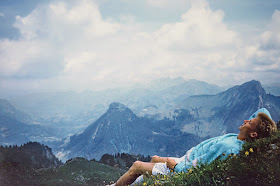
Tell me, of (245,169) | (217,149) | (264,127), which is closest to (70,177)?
(217,149)

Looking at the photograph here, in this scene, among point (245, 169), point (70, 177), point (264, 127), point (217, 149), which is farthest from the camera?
point (70, 177)

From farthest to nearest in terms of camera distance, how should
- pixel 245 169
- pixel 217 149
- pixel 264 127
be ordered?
pixel 217 149 → pixel 264 127 → pixel 245 169

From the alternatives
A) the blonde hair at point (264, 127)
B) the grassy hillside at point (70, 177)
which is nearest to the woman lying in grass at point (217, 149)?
the blonde hair at point (264, 127)

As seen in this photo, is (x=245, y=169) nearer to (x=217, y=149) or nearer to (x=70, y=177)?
(x=217, y=149)

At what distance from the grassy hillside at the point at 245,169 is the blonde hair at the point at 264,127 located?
1.16 feet

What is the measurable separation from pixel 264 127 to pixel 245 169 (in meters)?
1.65

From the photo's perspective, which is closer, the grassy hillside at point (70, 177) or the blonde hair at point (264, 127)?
the blonde hair at point (264, 127)

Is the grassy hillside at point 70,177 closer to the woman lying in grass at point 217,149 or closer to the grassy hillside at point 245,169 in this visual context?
the woman lying in grass at point 217,149

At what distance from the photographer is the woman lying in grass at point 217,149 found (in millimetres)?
5664

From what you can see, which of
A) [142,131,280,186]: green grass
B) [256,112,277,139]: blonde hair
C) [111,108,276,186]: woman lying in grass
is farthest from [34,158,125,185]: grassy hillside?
[256,112,277,139]: blonde hair

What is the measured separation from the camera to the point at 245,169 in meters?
4.52

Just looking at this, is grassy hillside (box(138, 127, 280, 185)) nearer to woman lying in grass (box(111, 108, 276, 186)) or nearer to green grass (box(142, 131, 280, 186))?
green grass (box(142, 131, 280, 186))

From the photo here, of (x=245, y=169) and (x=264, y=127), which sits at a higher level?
(x=264, y=127)

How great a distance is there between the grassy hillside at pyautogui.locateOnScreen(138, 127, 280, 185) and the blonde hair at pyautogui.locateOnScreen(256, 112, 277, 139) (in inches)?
14.0
